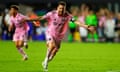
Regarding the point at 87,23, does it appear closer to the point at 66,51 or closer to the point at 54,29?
the point at 66,51

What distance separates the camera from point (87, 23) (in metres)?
36.8

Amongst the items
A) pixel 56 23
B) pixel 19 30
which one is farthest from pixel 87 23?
pixel 56 23

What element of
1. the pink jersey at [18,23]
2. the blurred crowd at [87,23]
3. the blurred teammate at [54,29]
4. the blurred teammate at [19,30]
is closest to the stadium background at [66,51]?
the blurred crowd at [87,23]

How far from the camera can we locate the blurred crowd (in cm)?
3756

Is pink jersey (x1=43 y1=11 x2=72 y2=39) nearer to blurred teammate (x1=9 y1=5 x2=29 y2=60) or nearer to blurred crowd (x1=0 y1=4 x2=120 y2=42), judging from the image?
blurred teammate (x1=9 y1=5 x2=29 y2=60)

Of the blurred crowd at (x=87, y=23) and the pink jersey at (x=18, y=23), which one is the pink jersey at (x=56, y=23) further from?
the blurred crowd at (x=87, y=23)

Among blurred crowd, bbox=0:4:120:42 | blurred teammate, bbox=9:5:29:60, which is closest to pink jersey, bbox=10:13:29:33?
blurred teammate, bbox=9:5:29:60

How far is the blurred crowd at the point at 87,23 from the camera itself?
3756 cm

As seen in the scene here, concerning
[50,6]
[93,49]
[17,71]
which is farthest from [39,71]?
[50,6]

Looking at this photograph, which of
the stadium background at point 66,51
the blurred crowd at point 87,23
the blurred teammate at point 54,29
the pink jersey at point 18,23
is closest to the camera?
the blurred teammate at point 54,29

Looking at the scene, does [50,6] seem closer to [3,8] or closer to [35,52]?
[3,8]

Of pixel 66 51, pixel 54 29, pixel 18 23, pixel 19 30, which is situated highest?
pixel 54 29

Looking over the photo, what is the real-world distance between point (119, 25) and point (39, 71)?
1966 centimetres

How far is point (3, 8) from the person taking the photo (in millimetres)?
41344
